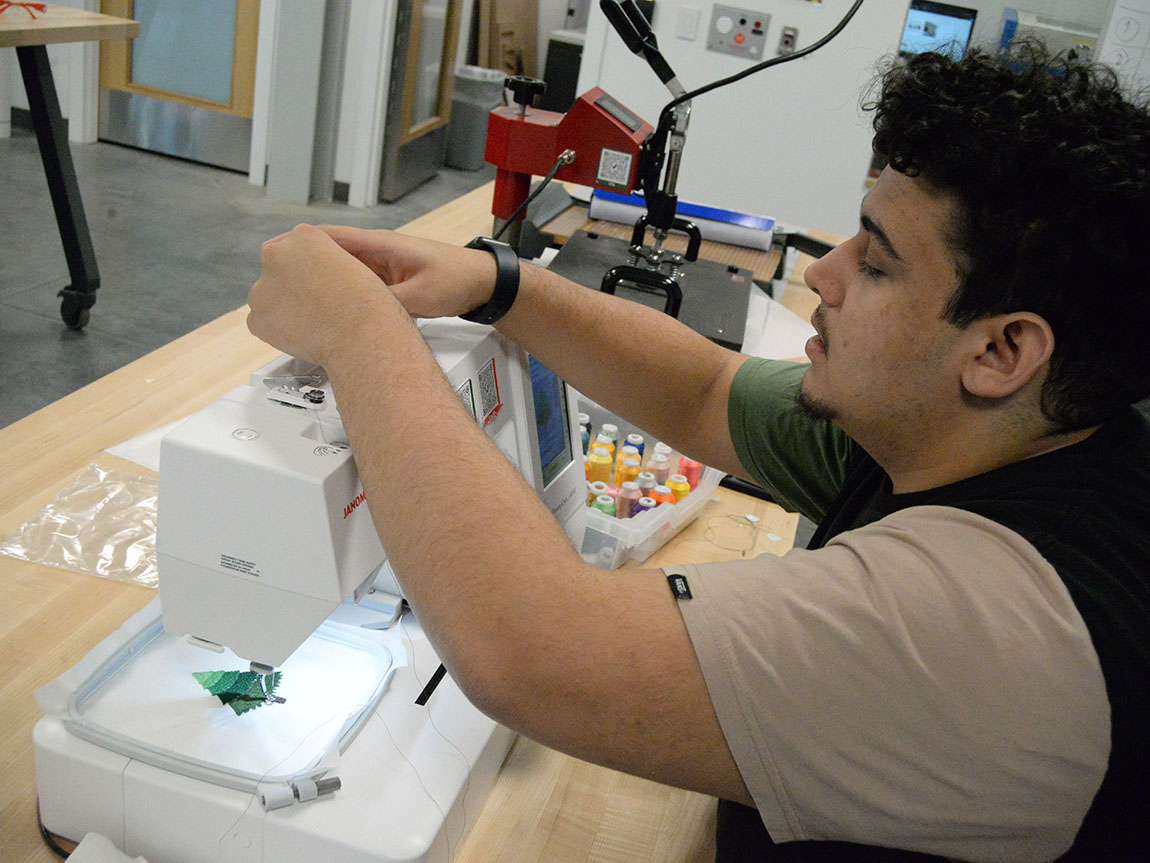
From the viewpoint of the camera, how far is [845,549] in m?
0.74

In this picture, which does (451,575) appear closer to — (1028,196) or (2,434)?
(1028,196)

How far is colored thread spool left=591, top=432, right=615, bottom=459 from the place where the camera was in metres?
1.56

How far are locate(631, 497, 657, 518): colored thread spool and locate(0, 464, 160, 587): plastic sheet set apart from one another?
669mm

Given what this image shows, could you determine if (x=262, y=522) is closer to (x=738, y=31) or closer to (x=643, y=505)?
(x=643, y=505)

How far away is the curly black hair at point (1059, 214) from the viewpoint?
745 mm

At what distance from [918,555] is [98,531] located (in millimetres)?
1004

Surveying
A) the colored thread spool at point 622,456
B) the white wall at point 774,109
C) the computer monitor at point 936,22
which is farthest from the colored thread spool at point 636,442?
the computer monitor at point 936,22

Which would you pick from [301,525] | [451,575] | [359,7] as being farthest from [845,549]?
[359,7]

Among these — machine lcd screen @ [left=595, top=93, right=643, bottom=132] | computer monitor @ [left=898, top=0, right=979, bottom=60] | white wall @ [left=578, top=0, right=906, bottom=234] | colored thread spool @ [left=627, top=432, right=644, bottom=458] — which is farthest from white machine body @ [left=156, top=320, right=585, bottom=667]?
computer monitor @ [left=898, top=0, right=979, bottom=60]

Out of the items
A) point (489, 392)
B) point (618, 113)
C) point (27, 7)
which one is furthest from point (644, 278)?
point (27, 7)

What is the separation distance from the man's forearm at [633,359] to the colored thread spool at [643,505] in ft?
0.62

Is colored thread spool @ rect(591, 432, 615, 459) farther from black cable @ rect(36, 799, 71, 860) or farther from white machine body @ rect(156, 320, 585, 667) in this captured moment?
black cable @ rect(36, 799, 71, 860)

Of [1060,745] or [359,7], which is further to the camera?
[359,7]

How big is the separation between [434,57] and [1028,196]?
509 centimetres
